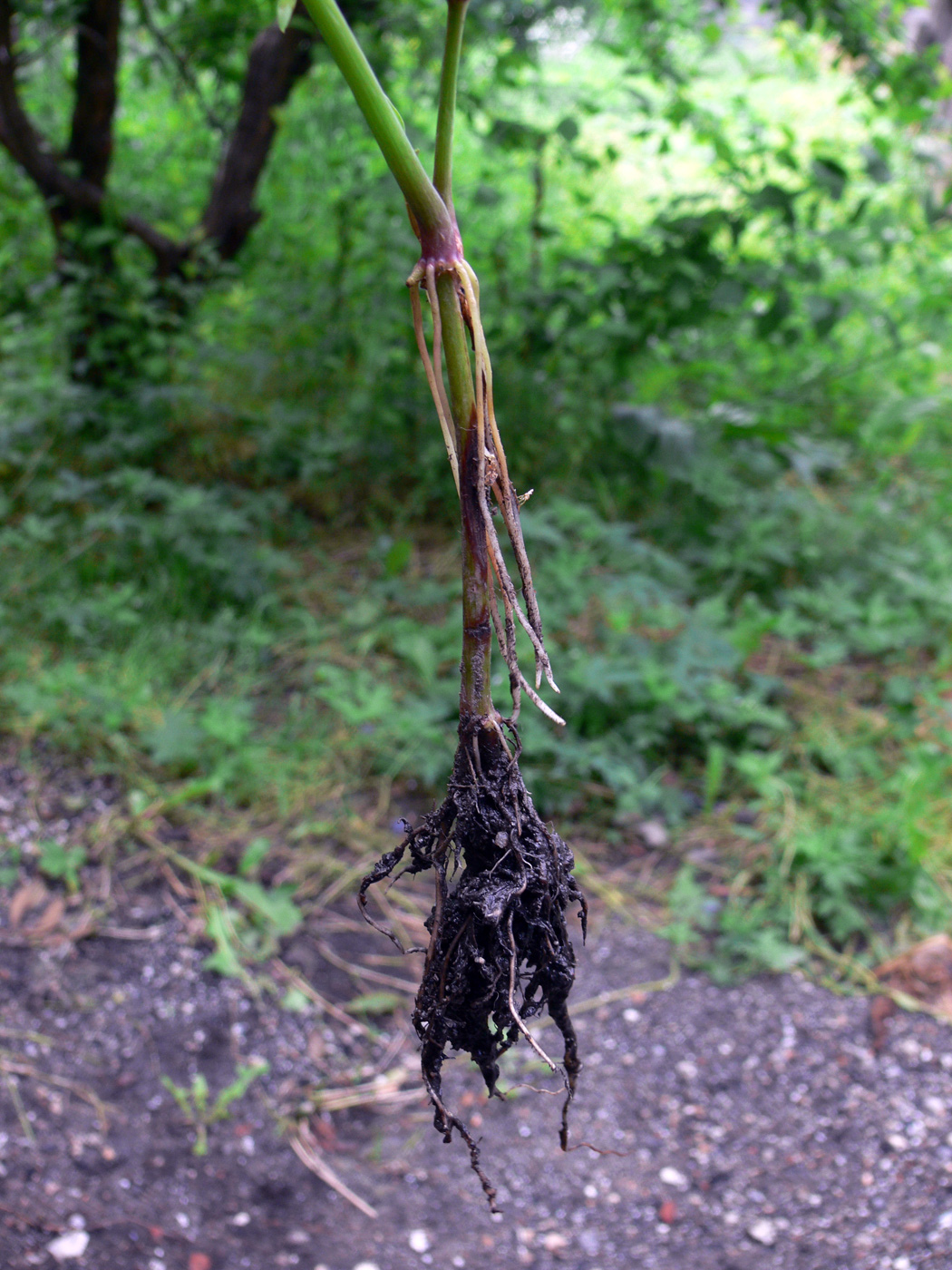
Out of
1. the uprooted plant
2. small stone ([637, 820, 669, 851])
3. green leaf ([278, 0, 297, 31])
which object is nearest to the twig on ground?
the uprooted plant

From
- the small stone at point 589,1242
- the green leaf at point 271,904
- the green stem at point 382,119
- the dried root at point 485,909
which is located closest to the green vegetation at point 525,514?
the green leaf at point 271,904

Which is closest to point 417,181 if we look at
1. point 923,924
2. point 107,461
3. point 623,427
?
point 923,924

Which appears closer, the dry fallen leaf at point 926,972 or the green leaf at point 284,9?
the green leaf at point 284,9

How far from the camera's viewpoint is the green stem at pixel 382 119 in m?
0.62

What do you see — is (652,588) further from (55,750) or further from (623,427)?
(55,750)

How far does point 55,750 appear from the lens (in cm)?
210

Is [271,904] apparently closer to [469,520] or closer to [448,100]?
[469,520]

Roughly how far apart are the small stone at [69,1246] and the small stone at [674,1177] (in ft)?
2.72

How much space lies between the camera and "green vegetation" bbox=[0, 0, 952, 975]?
2.05 meters

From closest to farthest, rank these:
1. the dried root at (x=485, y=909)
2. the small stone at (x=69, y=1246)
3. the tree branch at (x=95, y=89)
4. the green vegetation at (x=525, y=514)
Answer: the dried root at (x=485, y=909), the small stone at (x=69, y=1246), the green vegetation at (x=525, y=514), the tree branch at (x=95, y=89)

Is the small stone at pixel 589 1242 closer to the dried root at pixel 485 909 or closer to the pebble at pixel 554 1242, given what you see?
the pebble at pixel 554 1242

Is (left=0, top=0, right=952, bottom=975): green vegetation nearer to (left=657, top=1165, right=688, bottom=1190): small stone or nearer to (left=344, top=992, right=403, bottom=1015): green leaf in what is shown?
(left=344, top=992, right=403, bottom=1015): green leaf

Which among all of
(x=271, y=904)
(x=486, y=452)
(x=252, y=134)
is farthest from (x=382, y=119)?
(x=252, y=134)

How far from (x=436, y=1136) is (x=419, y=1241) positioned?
19 centimetres
